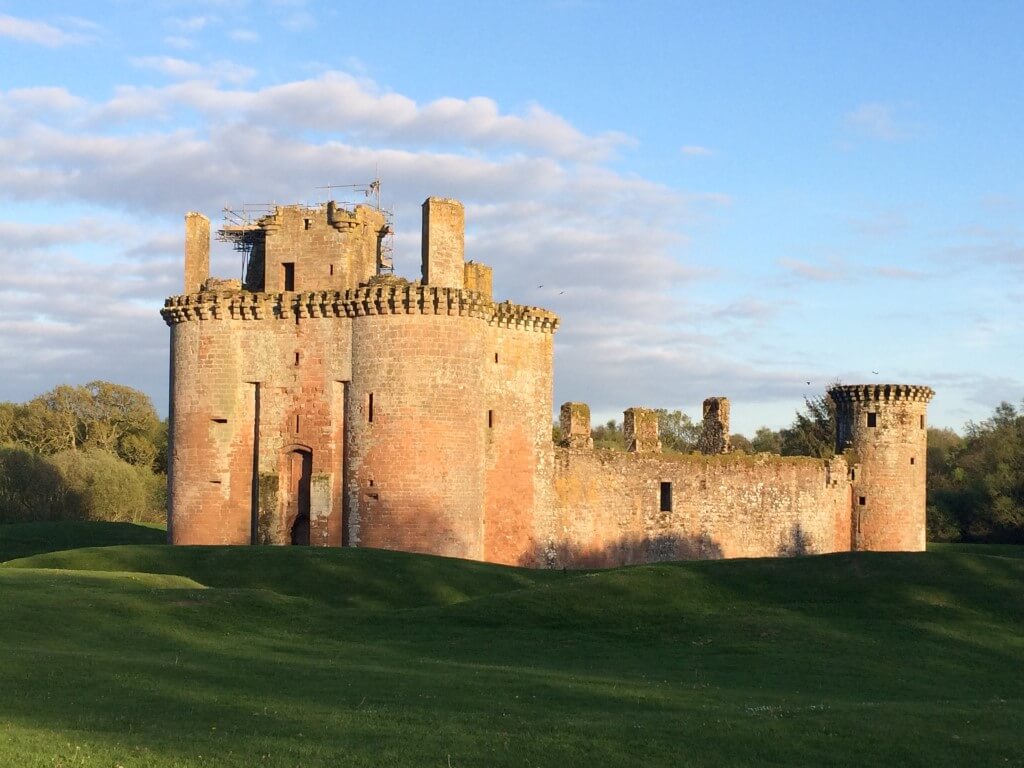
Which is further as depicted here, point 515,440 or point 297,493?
point 515,440

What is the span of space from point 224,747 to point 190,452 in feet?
103

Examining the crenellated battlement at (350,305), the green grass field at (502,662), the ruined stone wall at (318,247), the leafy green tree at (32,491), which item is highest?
the ruined stone wall at (318,247)

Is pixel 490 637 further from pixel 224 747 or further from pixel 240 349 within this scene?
pixel 240 349

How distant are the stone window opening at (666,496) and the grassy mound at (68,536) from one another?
1926 centimetres

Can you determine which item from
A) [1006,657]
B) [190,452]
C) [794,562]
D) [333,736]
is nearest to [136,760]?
[333,736]

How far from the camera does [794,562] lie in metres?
35.8

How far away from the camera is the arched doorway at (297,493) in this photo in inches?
1795

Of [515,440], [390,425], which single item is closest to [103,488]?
[515,440]

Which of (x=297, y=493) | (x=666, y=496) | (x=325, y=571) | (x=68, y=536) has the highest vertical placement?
(x=297, y=493)

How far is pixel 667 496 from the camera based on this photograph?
5250 centimetres

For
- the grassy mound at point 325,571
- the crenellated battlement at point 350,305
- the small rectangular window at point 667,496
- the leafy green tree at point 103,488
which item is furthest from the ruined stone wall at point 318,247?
the leafy green tree at point 103,488

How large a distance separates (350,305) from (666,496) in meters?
15.1

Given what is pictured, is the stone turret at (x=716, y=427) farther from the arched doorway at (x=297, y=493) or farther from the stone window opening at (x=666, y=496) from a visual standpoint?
the arched doorway at (x=297, y=493)

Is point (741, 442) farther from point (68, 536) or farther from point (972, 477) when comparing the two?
point (68, 536)
